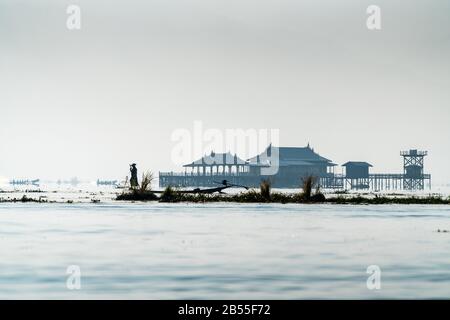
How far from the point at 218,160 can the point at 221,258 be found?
410 feet

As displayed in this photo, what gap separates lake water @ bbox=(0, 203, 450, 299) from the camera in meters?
14.8

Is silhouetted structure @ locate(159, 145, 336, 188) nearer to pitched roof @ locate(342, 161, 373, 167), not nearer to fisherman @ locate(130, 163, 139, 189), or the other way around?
pitched roof @ locate(342, 161, 373, 167)

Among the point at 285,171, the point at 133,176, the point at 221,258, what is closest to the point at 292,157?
the point at 285,171

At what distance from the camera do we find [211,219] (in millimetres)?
33781

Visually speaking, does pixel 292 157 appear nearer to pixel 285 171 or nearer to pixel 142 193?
pixel 285 171

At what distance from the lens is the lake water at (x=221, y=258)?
14.8 m

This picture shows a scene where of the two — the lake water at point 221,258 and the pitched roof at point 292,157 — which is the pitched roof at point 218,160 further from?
the lake water at point 221,258

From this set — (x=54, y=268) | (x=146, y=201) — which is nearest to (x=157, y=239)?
(x=54, y=268)

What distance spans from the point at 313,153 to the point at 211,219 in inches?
4627

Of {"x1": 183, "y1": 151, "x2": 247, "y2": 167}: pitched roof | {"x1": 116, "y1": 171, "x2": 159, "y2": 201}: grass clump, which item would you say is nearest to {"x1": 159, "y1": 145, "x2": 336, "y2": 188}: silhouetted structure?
{"x1": 183, "y1": 151, "x2": 247, "y2": 167}: pitched roof

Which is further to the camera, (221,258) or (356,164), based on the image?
(356,164)

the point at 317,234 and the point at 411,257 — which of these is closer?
the point at 411,257

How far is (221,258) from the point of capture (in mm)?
19391
